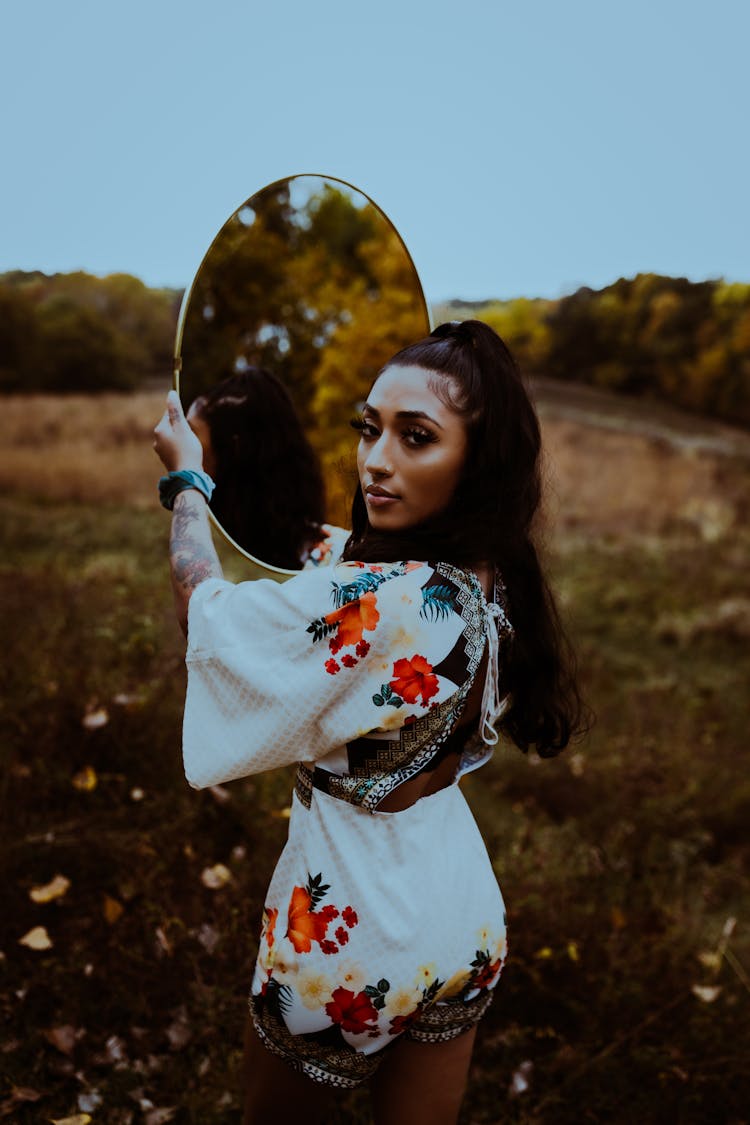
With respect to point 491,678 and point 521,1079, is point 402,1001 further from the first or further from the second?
point 521,1079

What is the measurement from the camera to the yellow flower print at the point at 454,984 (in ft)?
5.17

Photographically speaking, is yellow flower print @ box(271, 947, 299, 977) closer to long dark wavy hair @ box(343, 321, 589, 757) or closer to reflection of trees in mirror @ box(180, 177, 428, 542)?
long dark wavy hair @ box(343, 321, 589, 757)

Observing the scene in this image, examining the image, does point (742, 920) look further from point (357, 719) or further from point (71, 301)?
point (71, 301)

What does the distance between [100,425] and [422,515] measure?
15.0ft

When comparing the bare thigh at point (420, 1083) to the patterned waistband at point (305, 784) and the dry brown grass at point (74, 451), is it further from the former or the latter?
the dry brown grass at point (74, 451)

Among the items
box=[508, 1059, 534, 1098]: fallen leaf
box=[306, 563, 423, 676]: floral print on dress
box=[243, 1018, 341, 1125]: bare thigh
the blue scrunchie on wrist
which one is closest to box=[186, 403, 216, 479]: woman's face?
the blue scrunchie on wrist

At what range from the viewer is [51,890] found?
9.59 feet

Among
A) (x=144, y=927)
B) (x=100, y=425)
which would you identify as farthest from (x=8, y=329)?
(x=144, y=927)

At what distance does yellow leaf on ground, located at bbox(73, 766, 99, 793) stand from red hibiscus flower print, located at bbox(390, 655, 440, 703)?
2.21 m

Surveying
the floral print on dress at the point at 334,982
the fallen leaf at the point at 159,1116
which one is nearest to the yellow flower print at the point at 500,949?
the floral print on dress at the point at 334,982

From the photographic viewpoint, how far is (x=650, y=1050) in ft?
9.78

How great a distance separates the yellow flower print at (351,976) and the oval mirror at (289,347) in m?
0.84

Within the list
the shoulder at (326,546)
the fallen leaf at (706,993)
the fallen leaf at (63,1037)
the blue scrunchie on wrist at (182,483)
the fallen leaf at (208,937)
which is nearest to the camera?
the blue scrunchie on wrist at (182,483)

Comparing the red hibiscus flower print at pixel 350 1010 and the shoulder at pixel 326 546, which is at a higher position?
the shoulder at pixel 326 546
